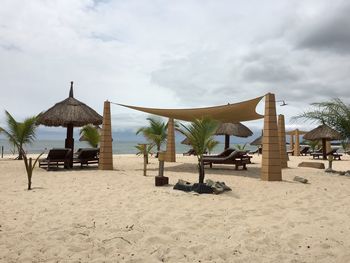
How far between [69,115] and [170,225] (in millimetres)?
7696

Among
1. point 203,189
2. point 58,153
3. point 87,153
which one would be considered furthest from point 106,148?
point 203,189

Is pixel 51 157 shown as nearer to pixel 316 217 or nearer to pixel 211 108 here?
pixel 211 108

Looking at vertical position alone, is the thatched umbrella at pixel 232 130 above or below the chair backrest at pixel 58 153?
above

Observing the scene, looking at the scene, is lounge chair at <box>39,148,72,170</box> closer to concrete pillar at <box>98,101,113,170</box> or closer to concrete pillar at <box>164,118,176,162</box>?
concrete pillar at <box>98,101,113,170</box>

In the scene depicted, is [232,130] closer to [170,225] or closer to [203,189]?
[203,189]

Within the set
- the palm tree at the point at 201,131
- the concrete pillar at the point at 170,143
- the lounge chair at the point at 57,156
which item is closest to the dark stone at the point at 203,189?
the palm tree at the point at 201,131

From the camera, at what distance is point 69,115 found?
10.4m

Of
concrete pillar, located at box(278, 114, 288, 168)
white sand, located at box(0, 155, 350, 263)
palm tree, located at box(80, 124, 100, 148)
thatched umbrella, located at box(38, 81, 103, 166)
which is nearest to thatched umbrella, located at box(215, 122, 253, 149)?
concrete pillar, located at box(278, 114, 288, 168)

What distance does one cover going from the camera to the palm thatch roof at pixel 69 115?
1037cm

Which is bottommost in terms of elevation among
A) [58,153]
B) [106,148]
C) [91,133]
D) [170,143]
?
[58,153]

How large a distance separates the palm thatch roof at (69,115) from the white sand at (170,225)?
473 centimetres

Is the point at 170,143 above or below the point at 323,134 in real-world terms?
below

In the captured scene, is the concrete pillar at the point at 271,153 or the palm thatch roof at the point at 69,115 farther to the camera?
the palm thatch roof at the point at 69,115

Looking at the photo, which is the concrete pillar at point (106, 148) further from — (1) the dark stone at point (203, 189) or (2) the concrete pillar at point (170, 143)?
(1) the dark stone at point (203, 189)
